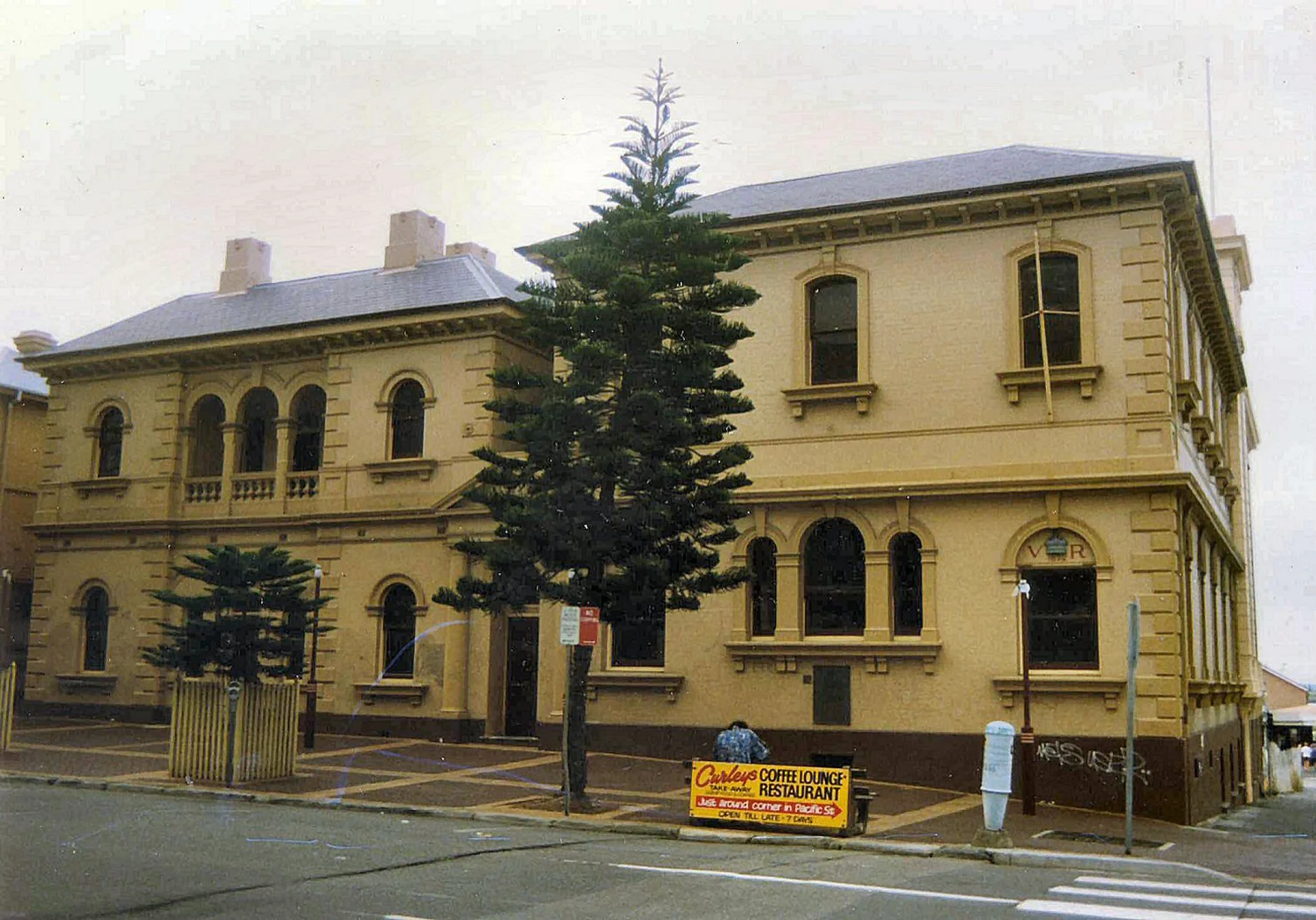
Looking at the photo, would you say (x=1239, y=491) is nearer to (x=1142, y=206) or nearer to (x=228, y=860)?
(x=1142, y=206)

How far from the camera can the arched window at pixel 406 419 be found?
28078mm

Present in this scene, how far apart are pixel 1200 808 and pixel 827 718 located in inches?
236

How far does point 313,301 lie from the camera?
31.2 metres

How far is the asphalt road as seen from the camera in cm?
962

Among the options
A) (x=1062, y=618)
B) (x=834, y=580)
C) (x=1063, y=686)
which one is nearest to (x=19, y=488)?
(x=834, y=580)

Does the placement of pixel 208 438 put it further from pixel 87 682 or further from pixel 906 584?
pixel 906 584

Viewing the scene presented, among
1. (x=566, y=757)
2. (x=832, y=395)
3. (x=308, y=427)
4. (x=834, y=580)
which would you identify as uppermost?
(x=308, y=427)

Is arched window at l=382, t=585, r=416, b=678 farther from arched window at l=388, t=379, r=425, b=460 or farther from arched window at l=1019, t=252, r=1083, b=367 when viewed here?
arched window at l=1019, t=252, r=1083, b=367

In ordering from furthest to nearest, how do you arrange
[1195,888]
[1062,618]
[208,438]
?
[208,438], [1062,618], [1195,888]

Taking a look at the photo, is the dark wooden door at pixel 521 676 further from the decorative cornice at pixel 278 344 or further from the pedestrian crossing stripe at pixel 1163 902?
the pedestrian crossing stripe at pixel 1163 902

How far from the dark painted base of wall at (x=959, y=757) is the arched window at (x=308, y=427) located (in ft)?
34.3

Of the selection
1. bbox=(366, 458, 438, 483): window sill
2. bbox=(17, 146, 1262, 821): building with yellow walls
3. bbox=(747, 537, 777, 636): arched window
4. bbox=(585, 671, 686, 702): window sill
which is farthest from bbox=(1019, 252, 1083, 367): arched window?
bbox=(366, 458, 438, 483): window sill

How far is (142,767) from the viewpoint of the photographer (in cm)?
2012

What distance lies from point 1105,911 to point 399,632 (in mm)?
19513
